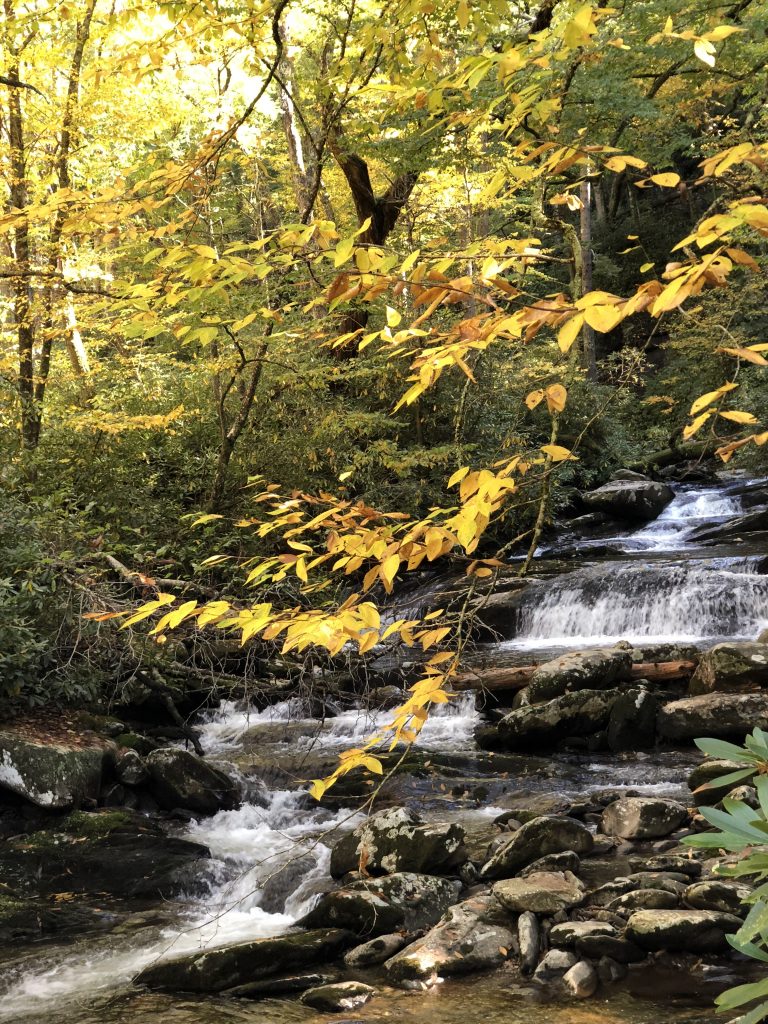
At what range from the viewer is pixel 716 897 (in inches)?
161

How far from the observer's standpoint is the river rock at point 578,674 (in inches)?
300

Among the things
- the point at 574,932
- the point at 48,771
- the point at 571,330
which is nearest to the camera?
the point at 571,330

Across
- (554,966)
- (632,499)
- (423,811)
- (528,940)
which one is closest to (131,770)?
(423,811)

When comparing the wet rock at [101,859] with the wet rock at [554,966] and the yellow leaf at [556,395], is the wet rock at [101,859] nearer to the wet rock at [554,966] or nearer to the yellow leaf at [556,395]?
the wet rock at [554,966]

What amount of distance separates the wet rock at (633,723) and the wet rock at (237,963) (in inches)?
133

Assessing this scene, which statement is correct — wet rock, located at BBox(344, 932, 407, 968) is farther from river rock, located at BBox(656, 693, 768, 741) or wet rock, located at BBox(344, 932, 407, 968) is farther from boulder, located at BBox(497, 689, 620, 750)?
river rock, located at BBox(656, 693, 768, 741)

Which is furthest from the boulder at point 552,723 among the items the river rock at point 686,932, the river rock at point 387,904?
the river rock at point 686,932

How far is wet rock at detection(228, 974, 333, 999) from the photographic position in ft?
13.1

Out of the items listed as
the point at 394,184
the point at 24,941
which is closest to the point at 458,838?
the point at 24,941

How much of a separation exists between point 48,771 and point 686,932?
4.32m

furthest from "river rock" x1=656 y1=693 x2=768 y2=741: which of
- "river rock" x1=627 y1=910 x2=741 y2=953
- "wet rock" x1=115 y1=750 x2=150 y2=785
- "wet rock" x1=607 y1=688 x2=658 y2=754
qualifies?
"wet rock" x1=115 y1=750 x2=150 y2=785

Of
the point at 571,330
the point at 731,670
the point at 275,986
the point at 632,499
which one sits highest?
the point at 571,330

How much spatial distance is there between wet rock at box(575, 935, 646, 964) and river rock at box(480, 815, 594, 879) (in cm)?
94

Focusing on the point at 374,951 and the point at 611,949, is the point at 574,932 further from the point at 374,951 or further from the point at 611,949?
the point at 374,951
